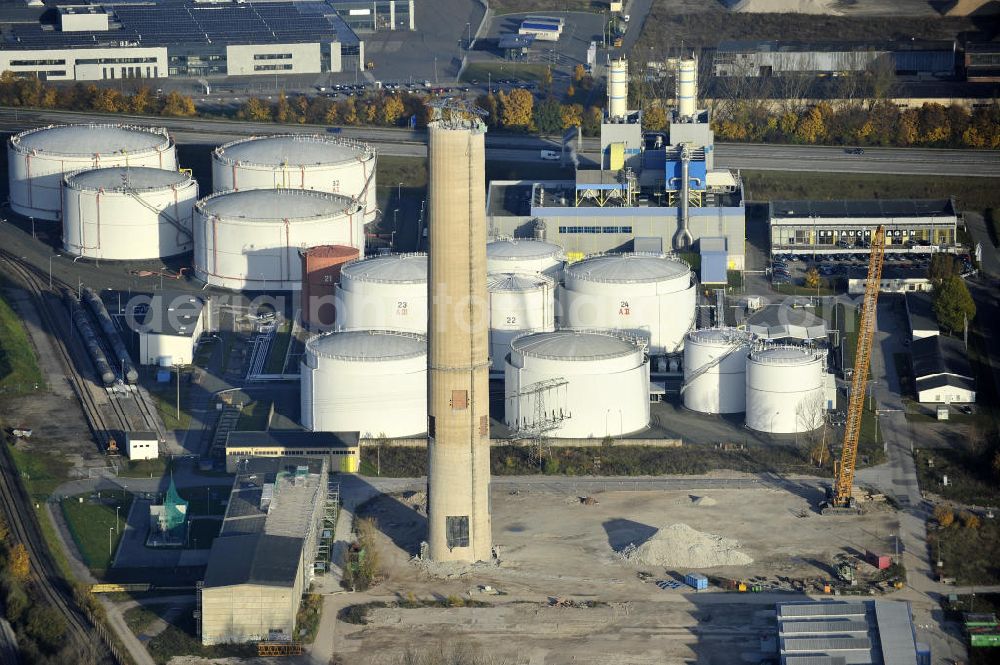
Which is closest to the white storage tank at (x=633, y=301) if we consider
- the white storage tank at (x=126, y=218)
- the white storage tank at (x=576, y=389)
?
the white storage tank at (x=576, y=389)

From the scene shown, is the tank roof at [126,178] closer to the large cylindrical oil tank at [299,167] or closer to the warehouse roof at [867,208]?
the large cylindrical oil tank at [299,167]

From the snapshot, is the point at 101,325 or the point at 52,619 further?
the point at 101,325

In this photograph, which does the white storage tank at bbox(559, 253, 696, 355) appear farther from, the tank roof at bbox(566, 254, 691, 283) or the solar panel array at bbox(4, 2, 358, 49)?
the solar panel array at bbox(4, 2, 358, 49)

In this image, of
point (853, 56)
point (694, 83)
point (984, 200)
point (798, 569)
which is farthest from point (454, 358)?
point (853, 56)

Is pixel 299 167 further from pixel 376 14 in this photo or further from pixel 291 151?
pixel 376 14

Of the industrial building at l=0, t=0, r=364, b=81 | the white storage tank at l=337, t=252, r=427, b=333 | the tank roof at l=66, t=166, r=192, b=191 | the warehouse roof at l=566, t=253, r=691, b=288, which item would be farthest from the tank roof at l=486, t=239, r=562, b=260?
the industrial building at l=0, t=0, r=364, b=81

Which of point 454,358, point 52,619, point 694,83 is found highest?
point 694,83

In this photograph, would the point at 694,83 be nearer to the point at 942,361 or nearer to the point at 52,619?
the point at 942,361
